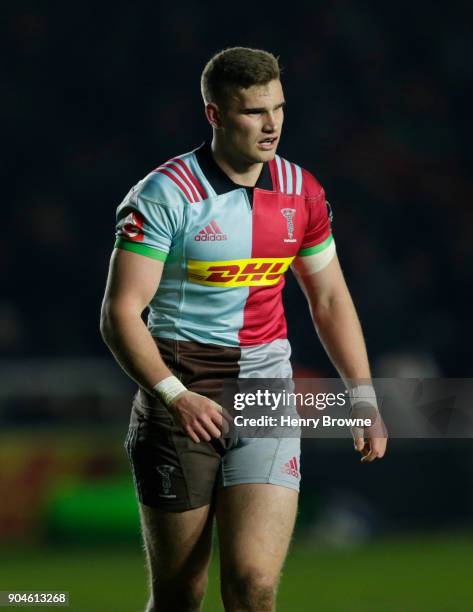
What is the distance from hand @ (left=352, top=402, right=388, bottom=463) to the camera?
4816 mm

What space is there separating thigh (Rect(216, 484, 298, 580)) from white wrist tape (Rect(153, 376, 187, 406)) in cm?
47

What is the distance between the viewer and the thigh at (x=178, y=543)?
4.76 m

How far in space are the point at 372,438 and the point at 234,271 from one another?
78cm

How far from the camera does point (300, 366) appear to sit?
44.4ft

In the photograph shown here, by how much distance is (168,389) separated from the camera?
14.7 feet

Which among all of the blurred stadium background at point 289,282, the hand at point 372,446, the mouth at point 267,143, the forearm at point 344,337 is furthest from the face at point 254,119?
the blurred stadium background at point 289,282

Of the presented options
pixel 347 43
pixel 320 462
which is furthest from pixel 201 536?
pixel 347 43

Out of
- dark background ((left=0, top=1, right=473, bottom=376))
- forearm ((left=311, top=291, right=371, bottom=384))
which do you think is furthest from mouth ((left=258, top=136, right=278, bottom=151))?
dark background ((left=0, top=1, right=473, bottom=376))

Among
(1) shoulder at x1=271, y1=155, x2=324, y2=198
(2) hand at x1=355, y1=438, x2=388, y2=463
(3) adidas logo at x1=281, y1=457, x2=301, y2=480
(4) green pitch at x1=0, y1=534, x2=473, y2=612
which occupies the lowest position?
(4) green pitch at x1=0, y1=534, x2=473, y2=612

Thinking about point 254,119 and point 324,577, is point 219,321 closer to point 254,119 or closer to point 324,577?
point 254,119

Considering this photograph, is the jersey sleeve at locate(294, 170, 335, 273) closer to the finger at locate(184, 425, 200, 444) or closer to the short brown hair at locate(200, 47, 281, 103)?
the short brown hair at locate(200, 47, 281, 103)

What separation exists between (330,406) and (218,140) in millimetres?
1205

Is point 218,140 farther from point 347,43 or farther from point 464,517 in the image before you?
point 347,43

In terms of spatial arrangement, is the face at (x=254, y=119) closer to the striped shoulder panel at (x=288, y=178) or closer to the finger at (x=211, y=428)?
the striped shoulder panel at (x=288, y=178)
